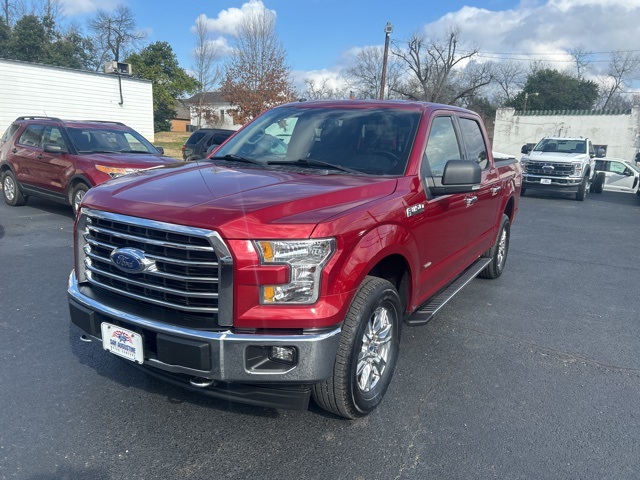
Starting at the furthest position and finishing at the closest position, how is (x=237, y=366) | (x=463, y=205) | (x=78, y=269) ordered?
(x=463, y=205), (x=78, y=269), (x=237, y=366)

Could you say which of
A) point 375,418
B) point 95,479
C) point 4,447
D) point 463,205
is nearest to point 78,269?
point 4,447

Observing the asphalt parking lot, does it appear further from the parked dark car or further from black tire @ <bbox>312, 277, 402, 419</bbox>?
the parked dark car

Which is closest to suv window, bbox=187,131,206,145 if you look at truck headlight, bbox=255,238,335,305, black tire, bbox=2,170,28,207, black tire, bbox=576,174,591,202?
black tire, bbox=2,170,28,207

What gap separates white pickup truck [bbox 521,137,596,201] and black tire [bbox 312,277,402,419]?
14.9m

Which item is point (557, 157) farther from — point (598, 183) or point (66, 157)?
point (66, 157)

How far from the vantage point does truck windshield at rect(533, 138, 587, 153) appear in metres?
17.4

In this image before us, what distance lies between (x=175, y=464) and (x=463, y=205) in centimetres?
297

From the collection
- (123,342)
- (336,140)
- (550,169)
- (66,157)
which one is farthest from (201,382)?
(550,169)

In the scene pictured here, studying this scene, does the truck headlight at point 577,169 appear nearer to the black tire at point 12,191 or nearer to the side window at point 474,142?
the side window at point 474,142

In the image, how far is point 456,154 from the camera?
4.48 m

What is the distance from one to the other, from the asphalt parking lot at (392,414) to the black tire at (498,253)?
0.86m

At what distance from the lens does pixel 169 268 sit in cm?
266

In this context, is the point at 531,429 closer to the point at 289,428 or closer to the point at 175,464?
the point at 289,428

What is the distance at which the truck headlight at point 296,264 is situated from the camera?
8.19 feet
